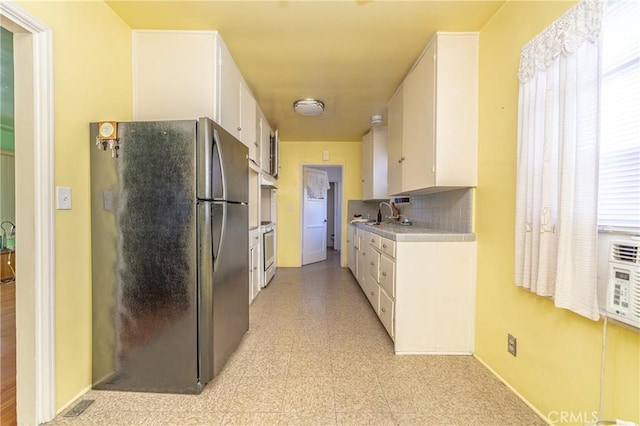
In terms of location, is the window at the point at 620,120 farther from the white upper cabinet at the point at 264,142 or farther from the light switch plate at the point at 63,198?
the white upper cabinet at the point at 264,142

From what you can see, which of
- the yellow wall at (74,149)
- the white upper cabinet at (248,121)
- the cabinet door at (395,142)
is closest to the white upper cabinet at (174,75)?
the yellow wall at (74,149)

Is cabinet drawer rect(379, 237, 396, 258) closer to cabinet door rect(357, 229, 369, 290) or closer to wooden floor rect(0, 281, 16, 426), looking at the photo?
cabinet door rect(357, 229, 369, 290)

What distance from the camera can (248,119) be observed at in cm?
271

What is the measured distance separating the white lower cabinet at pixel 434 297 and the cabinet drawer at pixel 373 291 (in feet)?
1.82

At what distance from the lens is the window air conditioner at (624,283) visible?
0.92 meters

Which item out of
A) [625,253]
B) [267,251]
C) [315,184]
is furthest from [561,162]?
[315,184]

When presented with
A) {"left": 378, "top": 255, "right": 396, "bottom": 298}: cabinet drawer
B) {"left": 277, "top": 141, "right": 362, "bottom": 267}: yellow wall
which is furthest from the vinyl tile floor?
{"left": 277, "top": 141, "right": 362, "bottom": 267}: yellow wall

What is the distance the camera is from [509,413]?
55.3 inches

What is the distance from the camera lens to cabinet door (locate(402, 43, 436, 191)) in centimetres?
201

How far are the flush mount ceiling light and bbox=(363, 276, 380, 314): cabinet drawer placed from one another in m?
2.05

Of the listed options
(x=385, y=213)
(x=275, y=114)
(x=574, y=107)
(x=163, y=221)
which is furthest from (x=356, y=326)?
(x=275, y=114)

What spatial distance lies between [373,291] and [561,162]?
1940mm

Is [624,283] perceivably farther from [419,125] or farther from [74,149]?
[74,149]

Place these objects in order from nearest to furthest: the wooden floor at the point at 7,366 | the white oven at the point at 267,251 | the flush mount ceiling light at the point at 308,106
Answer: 1. the wooden floor at the point at 7,366
2. the flush mount ceiling light at the point at 308,106
3. the white oven at the point at 267,251
